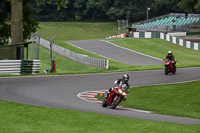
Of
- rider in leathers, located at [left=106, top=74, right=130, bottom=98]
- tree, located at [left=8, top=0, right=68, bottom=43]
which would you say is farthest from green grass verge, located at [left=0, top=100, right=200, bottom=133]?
tree, located at [left=8, top=0, right=68, bottom=43]

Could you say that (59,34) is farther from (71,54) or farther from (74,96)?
(74,96)

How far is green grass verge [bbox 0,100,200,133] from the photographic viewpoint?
10758 mm

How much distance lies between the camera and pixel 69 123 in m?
11.7

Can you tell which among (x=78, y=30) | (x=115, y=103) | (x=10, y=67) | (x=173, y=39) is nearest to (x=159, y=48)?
(x=173, y=39)

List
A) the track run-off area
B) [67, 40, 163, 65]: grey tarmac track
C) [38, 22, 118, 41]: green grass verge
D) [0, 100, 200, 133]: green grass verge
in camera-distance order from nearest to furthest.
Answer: [0, 100, 200, 133]: green grass verge < the track run-off area < [67, 40, 163, 65]: grey tarmac track < [38, 22, 118, 41]: green grass verge

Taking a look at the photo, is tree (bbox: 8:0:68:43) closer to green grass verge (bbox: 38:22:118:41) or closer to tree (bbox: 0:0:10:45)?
tree (bbox: 0:0:10:45)

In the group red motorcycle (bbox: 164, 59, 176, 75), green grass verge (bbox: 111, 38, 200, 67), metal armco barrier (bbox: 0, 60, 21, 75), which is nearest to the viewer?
metal armco barrier (bbox: 0, 60, 21, 75)

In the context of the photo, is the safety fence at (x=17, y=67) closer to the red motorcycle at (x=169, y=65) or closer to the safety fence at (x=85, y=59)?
the red motorcycle at (x=169, y=65)

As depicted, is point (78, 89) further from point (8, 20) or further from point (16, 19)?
point (8, 20)

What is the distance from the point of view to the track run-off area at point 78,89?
15169 mm

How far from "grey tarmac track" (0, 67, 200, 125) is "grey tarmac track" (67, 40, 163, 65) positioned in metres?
10.9

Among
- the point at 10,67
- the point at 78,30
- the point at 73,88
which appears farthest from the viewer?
the point at 78,30

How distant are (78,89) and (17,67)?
6.53 m

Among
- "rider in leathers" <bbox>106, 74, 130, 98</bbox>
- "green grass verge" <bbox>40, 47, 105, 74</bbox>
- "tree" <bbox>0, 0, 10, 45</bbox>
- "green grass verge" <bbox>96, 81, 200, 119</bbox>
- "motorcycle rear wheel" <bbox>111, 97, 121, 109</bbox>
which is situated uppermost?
"tree" <bbox>0, 0, 10, 45</bbox>
